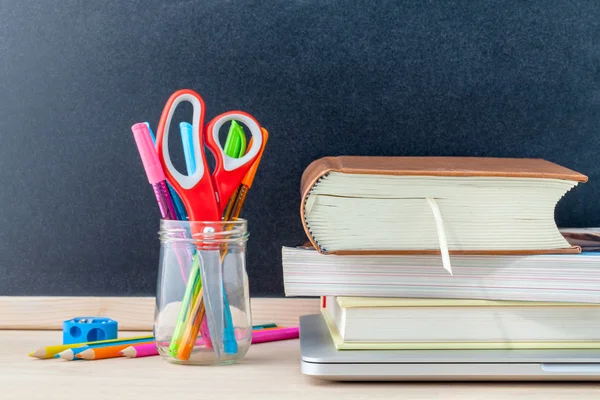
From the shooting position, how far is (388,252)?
22.7 inches

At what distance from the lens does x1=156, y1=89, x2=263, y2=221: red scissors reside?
600 mm

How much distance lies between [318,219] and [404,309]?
0.10 meters

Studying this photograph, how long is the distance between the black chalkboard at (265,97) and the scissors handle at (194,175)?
0.64ft

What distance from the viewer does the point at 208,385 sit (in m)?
0.54

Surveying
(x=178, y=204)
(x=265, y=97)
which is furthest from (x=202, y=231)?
(x=265, y=97)

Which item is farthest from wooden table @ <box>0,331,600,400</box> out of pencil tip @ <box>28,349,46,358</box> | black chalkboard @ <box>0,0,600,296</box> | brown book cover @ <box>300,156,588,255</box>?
black chalkboard @ <box>0,0,600,296</box>

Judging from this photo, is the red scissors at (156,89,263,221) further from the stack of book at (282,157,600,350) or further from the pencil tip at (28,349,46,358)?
the pencil tip at (28,349,46,358)

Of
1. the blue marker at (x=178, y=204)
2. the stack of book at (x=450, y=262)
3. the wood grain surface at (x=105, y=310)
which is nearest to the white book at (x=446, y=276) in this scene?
the stack of book at (x=450, y=262)

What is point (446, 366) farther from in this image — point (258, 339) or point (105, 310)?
point (105, 310)

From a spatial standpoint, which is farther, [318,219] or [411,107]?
[411,107]

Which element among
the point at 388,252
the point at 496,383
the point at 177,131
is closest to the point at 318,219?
the point at 388,252

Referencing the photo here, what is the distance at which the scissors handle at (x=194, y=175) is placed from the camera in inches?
23.6

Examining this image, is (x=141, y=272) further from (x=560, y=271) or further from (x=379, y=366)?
(x=560, y=271)

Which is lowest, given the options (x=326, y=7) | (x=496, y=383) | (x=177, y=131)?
(x=496, y=383)
